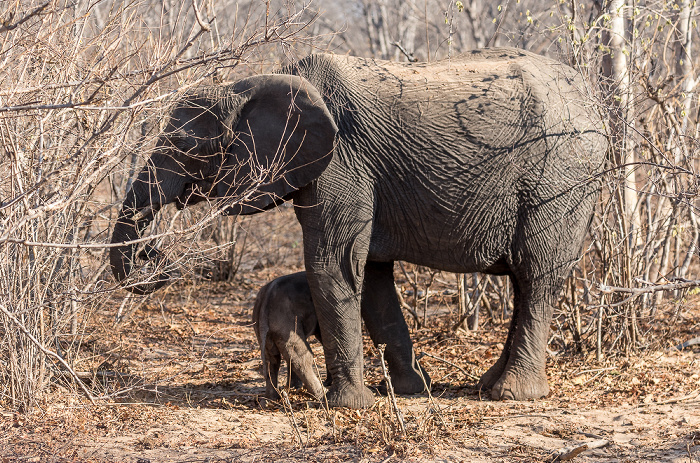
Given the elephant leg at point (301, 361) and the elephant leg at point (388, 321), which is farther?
the elephant leg at point (388, 321)

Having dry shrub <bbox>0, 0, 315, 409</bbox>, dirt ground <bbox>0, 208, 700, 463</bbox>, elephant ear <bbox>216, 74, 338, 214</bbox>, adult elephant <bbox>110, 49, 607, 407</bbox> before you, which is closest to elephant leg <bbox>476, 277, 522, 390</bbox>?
dirt ground <bbox>0, 208, 700, 463</bbox>

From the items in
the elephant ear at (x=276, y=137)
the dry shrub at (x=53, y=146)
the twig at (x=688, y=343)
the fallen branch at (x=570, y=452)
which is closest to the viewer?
the fallen branch at (x=570, y=452)

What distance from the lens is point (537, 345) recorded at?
616cm

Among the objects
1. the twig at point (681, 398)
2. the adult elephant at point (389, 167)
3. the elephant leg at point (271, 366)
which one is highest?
the adult elephant at point (389, 167)

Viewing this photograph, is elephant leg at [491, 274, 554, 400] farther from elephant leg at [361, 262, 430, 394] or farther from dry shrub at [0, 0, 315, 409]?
dry shrub at [0, 0, 315, 409]

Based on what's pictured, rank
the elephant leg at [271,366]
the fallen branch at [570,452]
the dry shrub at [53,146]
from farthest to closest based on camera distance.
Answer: the elephant leg at [271,366], the dry shrub at [53,146], the fallen branch at [570,452]

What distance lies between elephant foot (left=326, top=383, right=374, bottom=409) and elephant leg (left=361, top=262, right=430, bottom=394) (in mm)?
552

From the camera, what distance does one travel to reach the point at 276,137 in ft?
18.5

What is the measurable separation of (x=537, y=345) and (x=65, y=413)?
3356 millimetres

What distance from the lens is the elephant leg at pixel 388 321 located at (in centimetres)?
645

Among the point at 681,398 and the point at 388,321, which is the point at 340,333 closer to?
the point at 388,321

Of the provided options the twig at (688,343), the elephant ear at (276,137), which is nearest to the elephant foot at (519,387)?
the twig at (688,343)

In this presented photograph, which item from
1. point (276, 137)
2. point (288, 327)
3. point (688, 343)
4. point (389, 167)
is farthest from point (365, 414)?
point (688, 343)

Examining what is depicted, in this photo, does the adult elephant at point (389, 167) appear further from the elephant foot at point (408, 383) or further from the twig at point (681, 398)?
the twig at point (681, 398)
